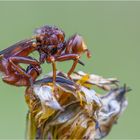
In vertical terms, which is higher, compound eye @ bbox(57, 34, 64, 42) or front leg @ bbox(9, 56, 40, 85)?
compound eye @ bbox(57, 34, 64, 42)

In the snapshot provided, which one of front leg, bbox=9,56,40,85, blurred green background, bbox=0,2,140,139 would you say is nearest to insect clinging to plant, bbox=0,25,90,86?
front leg, bbox=9,56,40,85

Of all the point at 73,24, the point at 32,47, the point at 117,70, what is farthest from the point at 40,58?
the point at 73,24

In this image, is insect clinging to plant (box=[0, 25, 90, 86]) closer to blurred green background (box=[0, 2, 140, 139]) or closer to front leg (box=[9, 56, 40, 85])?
front leg (box=[9, 56, 40, 85])

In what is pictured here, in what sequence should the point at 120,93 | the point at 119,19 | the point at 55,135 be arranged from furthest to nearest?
1. the point at 119,19
2. the point at 120,93
3. the point at 55,135

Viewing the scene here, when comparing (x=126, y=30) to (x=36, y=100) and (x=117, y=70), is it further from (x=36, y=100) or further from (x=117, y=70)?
(x=36, y=100)

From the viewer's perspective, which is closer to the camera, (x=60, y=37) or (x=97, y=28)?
(x=60, y=37)

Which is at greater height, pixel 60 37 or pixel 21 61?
pixel 60 37

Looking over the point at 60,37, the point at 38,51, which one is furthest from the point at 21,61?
the point at 60,37

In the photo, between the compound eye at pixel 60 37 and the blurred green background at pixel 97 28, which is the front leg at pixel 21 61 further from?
the blurred green background at pixel 97 28

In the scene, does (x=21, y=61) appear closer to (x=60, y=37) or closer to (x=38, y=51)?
(x=38, y=51)
